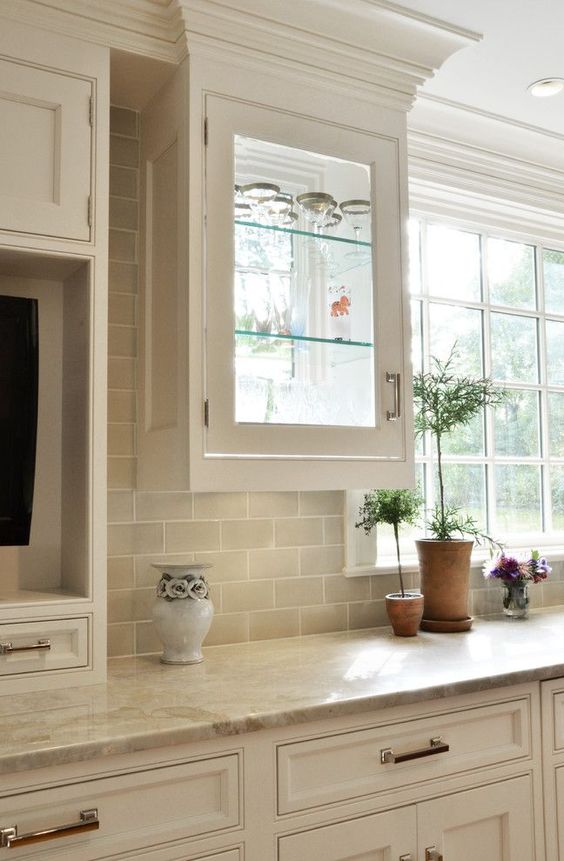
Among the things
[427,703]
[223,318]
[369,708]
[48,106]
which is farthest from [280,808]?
[48,106]

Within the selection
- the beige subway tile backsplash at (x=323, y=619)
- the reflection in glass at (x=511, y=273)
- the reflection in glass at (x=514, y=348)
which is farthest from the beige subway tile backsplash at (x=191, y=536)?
the reflection in glass at (x=511, y=273)

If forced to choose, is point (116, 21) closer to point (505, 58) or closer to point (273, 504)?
point (505, 58)

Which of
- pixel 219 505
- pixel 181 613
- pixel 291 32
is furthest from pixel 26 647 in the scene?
pixel 291 32

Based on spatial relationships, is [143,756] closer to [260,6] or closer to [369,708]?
[369,708]

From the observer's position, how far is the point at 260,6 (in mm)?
2078

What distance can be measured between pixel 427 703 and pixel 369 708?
183 millimetres

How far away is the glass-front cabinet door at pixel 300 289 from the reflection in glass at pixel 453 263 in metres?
0.87

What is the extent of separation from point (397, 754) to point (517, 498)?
1.69 m

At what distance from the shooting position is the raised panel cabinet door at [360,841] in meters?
1.68

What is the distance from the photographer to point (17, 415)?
1935mm

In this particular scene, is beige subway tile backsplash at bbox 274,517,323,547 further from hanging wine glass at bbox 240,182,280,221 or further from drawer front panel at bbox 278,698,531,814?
hanging wine glass at bbox 240,182,280,221

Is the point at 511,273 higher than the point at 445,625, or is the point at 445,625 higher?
the point at 511,273

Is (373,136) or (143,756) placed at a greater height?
(373,136)

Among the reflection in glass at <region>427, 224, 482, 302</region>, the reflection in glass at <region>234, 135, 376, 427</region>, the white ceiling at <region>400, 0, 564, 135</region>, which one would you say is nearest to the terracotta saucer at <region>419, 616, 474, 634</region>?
the reflection in glass at <region>234, 135, 376, 427</region>
